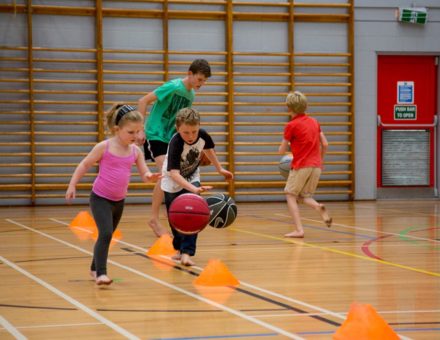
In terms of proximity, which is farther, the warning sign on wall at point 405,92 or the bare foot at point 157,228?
the warning sign on wall at point 405,92

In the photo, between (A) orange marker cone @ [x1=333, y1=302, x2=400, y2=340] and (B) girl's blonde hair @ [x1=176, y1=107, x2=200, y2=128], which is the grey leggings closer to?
(B) girl's blonde hair @ [x1=176, y1=107, x2=200, y2=128]

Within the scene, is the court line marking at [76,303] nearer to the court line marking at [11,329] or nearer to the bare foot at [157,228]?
the court line marking at [11,329]

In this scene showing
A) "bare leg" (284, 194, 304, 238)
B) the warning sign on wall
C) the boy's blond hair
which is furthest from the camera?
the warning sign on wall

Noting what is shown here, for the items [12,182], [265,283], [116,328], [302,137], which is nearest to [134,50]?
[12,182]

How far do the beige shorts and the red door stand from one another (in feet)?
22.0

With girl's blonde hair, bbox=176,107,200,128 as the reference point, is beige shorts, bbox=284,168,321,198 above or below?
below

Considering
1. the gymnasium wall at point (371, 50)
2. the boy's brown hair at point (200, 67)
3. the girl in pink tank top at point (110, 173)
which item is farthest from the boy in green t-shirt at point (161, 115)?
the gymnasium wall at point (371, 50)

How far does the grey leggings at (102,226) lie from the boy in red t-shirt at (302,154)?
3.43m

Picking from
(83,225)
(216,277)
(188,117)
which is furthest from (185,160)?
(83,225)

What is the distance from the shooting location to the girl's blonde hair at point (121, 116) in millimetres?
5613

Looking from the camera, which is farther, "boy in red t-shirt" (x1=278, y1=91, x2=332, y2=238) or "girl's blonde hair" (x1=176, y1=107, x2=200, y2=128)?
"boy in red t-shirt" (x1=278, y1=91, x2=332, y2=238)

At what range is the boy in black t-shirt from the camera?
6.32 m

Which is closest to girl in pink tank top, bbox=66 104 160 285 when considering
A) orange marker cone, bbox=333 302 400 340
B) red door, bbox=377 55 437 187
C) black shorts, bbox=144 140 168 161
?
orange marker cone, bbox=333 302 400 340

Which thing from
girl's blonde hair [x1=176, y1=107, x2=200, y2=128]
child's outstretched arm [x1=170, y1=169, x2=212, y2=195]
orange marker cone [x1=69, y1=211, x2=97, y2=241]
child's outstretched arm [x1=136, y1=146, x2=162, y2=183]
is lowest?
orange marker cone [x1=69, y1=211, x2=97, y2=241]
